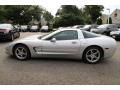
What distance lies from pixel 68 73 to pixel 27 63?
1.77m

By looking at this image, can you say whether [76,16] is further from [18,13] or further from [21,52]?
[21,52]

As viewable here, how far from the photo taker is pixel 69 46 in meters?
7.34

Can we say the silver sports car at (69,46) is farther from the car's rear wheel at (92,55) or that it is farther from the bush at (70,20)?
the bush at (70,20)

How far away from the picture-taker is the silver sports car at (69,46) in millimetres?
7344

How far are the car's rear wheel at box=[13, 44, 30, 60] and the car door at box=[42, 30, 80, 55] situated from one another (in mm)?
639

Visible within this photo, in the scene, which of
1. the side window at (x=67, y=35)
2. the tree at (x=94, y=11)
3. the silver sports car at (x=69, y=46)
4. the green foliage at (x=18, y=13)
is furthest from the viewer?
the tree at (x=94, y=11)

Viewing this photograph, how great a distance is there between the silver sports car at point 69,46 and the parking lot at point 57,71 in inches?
10.3

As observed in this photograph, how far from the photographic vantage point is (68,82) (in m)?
5.25

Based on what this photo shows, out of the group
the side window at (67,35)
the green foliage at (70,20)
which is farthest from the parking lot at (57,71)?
the green foliage at (70,20)

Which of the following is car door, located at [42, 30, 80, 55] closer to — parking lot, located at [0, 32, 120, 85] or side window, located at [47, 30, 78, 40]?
side window, located at [47, 30, 78, 40]

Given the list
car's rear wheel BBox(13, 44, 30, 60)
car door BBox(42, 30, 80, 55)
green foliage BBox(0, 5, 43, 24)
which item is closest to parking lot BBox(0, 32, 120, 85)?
car's rear wheel BBox(13, 44, 30, 60)

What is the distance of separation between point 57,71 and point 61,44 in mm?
1414

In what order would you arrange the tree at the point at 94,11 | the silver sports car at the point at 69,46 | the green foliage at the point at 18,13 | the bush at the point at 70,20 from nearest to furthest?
the silver sports car at the point at 69,46
the bush at the point at 70,20
the green foliage at the point at 18,13
the tree at the point at 94,11

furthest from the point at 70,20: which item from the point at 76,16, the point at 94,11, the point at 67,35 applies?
the point at 67,35
